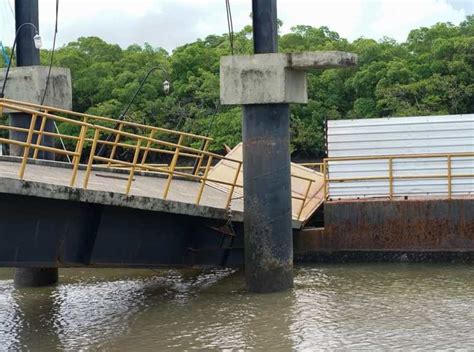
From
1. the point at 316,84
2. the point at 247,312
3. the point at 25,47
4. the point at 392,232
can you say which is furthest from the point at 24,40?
the point at 316,84

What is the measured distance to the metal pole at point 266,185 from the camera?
1500cm

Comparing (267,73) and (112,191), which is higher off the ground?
(267,73)

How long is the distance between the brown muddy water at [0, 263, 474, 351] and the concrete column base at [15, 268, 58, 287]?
0.26 metres

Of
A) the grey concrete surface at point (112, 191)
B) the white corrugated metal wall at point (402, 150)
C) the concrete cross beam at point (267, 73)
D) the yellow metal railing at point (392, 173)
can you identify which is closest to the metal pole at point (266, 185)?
the concrete cross beam at point (267, 73)

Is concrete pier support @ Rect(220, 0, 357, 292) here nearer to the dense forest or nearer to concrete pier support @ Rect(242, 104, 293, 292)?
concrete pier support @ Rect(242, 104, 293, 292)

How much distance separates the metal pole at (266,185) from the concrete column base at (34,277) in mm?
4778

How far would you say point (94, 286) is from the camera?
17.3m

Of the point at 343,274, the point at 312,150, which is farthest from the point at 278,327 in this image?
the point at 312,150

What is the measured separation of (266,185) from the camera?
15000mm

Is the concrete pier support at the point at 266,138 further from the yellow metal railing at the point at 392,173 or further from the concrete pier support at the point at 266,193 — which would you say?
the yellow metal railing at the point at 392,173

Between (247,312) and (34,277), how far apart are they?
568 cm

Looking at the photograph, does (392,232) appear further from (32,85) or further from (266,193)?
(32,85)

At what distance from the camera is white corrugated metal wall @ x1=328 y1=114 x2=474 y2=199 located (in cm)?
A: 1898

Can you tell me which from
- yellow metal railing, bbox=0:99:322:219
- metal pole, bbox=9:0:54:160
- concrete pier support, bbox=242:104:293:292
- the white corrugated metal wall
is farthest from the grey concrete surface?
the white corrugated metal wall
